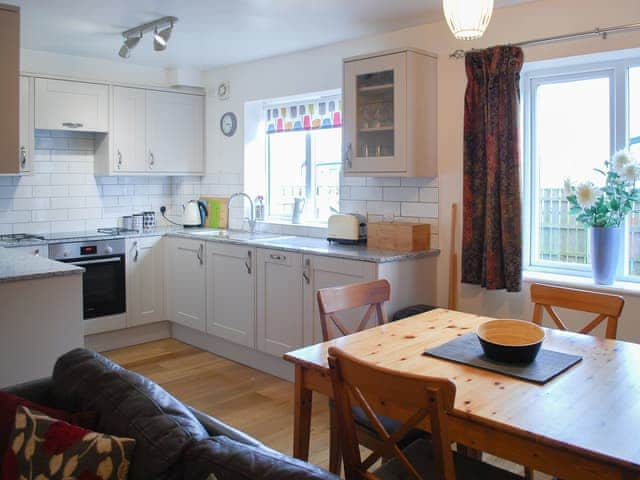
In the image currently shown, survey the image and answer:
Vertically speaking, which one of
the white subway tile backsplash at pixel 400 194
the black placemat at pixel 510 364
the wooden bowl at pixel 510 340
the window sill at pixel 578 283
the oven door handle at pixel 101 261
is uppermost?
the white subway tile backsplash at pixel 400 194

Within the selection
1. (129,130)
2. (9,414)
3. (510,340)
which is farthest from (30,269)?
(129,130)

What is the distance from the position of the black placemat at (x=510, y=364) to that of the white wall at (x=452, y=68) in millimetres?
1319

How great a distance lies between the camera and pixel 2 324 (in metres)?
2.71

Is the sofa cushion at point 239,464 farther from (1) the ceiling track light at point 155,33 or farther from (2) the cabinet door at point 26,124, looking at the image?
(2) the cabinet door at point 26,124

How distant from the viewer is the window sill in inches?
123

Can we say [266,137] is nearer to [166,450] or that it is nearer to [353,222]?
[353,222]

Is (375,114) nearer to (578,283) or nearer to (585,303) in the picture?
(578,283)

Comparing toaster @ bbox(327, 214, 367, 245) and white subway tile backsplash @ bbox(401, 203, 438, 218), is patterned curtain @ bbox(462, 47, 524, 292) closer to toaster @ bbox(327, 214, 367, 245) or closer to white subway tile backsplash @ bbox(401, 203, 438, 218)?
white subway tile backsplash @ bbox(401, 203, 438, 218)

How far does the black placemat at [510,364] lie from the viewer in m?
1.86

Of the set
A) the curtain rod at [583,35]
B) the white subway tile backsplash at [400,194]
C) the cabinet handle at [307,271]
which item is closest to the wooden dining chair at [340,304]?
the cabinet handle at [307,271]

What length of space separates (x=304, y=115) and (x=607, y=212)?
2.51 m

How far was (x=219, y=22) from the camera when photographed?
3898mm

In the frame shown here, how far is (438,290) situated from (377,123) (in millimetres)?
1131

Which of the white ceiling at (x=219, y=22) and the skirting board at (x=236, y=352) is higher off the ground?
the white ceiling at (x=219, y=22)
